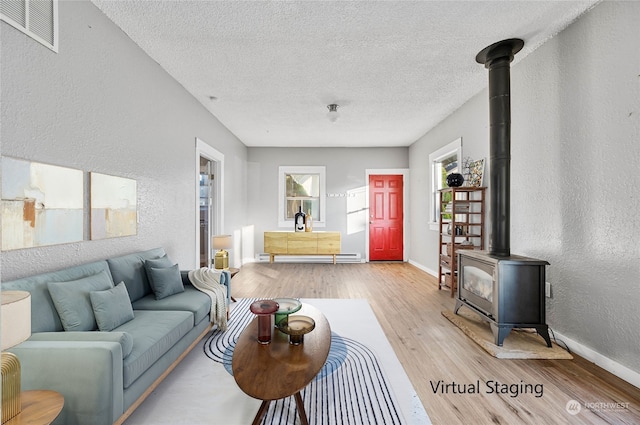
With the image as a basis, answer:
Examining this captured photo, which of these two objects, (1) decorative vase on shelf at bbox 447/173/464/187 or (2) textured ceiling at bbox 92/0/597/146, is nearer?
(2) textured ceiling at bbox 92/0/597/146

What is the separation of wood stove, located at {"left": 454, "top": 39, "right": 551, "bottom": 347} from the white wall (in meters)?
0.29

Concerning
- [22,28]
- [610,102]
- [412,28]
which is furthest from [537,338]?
[22,28]

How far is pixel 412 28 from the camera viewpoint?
8.20ft

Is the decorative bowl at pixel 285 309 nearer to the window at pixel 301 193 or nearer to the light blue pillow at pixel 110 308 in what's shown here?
the light blue pillow at pixel 110 308

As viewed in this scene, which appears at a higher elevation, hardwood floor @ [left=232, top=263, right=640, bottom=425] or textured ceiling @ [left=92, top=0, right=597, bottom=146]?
textured ceiling @ [left=92, top=0, right=597, bottom=146]

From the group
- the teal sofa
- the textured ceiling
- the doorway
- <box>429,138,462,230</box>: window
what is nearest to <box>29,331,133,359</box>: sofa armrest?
the teal sofa

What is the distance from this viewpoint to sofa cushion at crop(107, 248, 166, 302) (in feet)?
7.70

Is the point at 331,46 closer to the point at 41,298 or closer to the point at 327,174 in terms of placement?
the point at 41,298

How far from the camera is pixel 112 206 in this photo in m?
2.49

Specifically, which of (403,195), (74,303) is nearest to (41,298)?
(74,303)

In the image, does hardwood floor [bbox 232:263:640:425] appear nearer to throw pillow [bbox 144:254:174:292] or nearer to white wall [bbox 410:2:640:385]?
white wall [bbox 410:2:640:385]

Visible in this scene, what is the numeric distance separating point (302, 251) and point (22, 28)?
5223mm

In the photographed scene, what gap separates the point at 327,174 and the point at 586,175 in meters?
4.99

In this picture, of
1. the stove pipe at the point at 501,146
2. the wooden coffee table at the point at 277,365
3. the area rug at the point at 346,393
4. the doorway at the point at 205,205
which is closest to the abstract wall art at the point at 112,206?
the area rug at the point at 346,393
